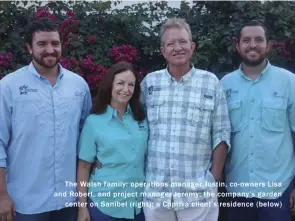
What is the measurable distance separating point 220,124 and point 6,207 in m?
1.57

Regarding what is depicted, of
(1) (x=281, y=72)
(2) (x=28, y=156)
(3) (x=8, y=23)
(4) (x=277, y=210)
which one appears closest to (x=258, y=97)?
(1) (x=281, y=72)

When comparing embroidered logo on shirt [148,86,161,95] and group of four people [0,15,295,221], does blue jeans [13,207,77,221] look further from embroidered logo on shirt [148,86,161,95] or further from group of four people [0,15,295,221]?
embroidered logo on shirt [148,86,161,95]

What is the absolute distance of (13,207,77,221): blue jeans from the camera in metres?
3.61

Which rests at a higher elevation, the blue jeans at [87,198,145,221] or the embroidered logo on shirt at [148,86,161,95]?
the embroidered logo on shirt at [148,86,161,95]

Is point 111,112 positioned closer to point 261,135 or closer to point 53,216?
point 53,216

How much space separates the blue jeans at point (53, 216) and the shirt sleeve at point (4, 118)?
393 mm

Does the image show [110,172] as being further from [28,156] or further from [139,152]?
[28,156]

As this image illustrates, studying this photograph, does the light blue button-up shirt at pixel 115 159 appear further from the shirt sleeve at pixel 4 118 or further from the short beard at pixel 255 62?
the short beard at pixel 255 62

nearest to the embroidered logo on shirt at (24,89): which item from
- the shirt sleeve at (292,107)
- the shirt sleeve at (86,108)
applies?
the shirt sleeve at (86,108)

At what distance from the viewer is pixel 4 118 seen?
3.50 meters

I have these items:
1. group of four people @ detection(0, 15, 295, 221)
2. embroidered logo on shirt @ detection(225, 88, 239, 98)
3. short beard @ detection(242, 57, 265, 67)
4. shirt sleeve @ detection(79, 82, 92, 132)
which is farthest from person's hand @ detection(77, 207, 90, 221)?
short beard @ detection(242, 57, 265, 67)

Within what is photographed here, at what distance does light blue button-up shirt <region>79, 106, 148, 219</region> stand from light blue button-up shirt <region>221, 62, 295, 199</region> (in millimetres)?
703

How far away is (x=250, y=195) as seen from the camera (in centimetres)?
377

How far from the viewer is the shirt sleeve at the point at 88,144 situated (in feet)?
11.9
